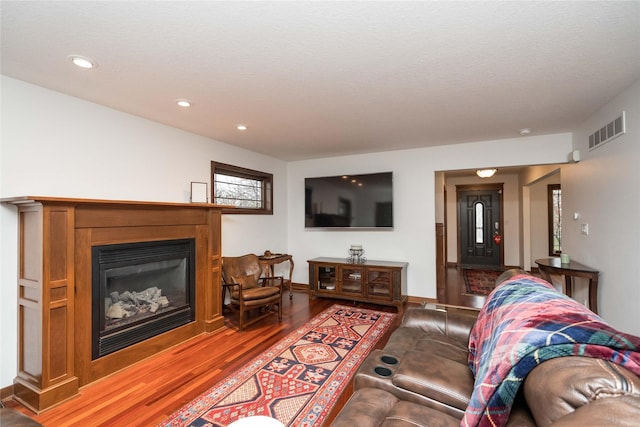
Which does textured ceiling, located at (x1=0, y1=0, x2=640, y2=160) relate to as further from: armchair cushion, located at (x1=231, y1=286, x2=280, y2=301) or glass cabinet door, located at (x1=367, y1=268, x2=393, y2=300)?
glass cabinet door, located at (x1=367, y1=268, x2=393, y2=300)

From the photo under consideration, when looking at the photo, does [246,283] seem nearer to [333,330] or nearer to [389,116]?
[333,330]

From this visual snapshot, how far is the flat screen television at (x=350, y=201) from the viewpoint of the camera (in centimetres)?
462

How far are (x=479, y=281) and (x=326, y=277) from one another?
346cm

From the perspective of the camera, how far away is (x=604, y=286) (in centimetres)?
286

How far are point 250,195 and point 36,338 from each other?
308cm

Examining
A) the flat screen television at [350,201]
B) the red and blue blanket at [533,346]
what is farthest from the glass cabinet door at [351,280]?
the red and blue blanket at [533,346]

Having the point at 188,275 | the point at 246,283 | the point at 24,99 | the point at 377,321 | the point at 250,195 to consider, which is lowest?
the point at 377,321

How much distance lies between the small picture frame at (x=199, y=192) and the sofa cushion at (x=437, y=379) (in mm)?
2906

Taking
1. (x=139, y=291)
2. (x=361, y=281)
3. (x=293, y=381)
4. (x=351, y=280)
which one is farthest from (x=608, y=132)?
(x=139, y=291)

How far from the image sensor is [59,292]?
216cm

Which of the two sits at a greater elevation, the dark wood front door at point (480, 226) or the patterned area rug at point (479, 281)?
the dark wood front door at point (480, 226)

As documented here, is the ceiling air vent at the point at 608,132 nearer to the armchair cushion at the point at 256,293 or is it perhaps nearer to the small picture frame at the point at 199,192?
the armchair cushion at the point at 256,293

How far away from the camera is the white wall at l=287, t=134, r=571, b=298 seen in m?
4.03

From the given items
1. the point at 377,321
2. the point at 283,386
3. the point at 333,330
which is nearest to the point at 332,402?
the point at 283,386
